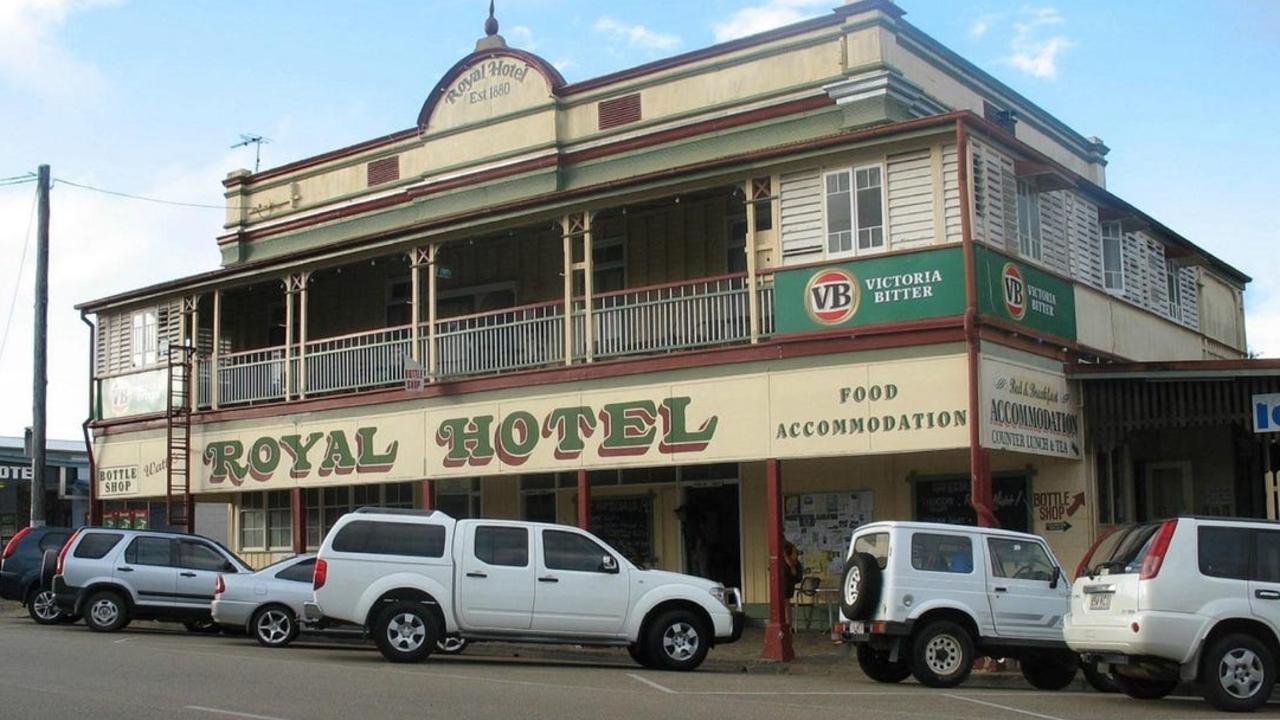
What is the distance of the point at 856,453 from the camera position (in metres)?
18.0

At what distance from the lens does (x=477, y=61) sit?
89.1ft

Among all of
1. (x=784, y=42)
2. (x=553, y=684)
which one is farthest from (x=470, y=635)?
(x=784, y=42)

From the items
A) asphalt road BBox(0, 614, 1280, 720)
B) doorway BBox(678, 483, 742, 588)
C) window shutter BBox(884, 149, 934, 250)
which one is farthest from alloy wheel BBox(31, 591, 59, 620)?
window shutter BBox(884, 149, 934, 250)

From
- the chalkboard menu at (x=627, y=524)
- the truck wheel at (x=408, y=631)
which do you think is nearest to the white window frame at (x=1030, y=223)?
the chalkboard menu at (x=627, y=524)

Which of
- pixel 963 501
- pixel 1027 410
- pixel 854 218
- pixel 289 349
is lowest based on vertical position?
pixel 963 501

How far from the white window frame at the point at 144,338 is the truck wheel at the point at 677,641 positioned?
15.4m

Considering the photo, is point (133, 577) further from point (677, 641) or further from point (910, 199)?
point (910, 199)

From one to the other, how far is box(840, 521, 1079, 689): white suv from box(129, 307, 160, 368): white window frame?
17725 millimetres

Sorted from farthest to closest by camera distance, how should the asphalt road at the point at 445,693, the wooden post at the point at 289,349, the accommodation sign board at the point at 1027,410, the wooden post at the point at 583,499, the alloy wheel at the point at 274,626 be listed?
the wooden post at the point at 289,349
the wooden post at the point at 583,499
the alloy wheel at the point at 274,626
the accommodation sign board at the point at 1027,410
the asphalt road at the point at 445,693

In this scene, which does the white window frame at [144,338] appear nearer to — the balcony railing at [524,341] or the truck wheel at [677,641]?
the balcony railing at [524,341]

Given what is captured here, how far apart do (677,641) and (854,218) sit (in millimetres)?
5990

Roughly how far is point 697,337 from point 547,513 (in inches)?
255

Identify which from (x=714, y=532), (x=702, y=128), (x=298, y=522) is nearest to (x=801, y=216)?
(x=702, y=128)

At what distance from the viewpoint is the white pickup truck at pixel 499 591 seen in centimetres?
1605
